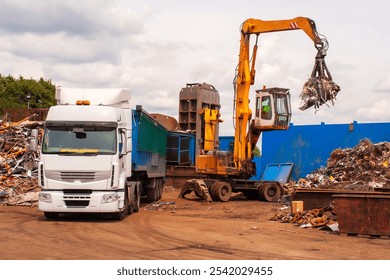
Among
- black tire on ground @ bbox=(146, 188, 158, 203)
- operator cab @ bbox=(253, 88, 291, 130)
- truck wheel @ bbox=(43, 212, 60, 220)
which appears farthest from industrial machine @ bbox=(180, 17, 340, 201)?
truck wheel @ bbox=(43, 212, 60, 220)

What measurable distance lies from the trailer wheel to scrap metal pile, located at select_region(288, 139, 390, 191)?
1736 millimetres

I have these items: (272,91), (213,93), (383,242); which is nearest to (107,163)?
(383,242)

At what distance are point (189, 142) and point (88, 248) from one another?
81.9ft

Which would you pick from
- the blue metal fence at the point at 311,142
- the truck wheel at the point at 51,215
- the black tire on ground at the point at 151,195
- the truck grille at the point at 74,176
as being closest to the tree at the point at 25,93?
the blue metal fence at the point at 311,142

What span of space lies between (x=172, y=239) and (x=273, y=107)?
41.8ft

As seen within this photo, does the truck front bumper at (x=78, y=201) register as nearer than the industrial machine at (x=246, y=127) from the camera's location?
Yes

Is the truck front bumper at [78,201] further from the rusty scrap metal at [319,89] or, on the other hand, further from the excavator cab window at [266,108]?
the excavator cab window at [266,108]

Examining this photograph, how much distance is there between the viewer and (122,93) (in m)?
18.8

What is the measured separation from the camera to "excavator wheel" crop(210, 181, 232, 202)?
25.4m

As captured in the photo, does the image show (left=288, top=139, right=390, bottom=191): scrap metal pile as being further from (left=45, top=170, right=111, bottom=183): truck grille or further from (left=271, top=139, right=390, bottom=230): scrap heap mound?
(left=45, top=170, right=111, bottom=183): truck grille

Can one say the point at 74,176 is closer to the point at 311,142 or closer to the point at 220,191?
the point at 220,191

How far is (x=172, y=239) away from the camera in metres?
13.5

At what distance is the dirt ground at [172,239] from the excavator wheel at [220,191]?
17.6 ft

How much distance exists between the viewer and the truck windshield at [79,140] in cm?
1639
